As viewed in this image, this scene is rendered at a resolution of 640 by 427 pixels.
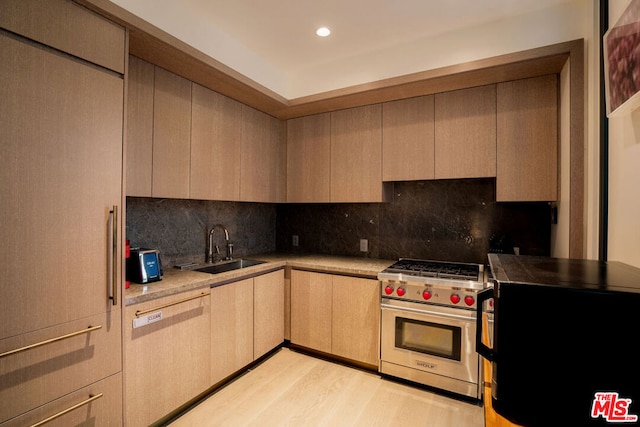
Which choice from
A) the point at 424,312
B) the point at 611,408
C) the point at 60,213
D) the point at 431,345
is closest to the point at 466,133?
the point at 424,312

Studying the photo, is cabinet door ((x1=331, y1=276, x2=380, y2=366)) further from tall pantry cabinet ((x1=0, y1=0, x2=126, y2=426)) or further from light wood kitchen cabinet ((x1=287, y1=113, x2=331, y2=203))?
tall pantry cabinet ((x1=0, y1=0, x2=126, y2=426))

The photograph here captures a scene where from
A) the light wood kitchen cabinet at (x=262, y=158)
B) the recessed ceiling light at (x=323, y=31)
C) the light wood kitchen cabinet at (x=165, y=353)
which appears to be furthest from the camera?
the light wood kitchen cabinet at (x=262, y=158)

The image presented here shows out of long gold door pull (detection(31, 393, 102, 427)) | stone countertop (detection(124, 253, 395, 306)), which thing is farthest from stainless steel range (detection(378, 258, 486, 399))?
long gold door pull (detection(31, 393, 102, 427))

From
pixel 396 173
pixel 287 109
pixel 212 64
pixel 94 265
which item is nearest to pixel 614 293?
pixel 94 265

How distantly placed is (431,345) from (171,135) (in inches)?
96.4

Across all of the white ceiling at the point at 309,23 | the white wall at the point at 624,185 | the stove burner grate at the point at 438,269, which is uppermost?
the white ceiling at the point at 309,23

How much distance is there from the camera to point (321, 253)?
3398 millimetres

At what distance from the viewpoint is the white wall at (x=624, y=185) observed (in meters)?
1.15

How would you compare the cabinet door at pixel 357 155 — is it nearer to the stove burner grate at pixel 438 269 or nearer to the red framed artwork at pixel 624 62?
the stove burner grate at pixel 438 269

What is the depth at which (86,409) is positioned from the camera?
145 cm

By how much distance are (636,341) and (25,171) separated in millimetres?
2009

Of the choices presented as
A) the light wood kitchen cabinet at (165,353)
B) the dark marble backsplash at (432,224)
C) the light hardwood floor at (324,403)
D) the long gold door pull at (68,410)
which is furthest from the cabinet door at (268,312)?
the long gold door pull at (68,410)

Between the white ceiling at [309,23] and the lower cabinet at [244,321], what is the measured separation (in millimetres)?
1727

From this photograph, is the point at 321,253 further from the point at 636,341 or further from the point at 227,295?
the point at 636,341
